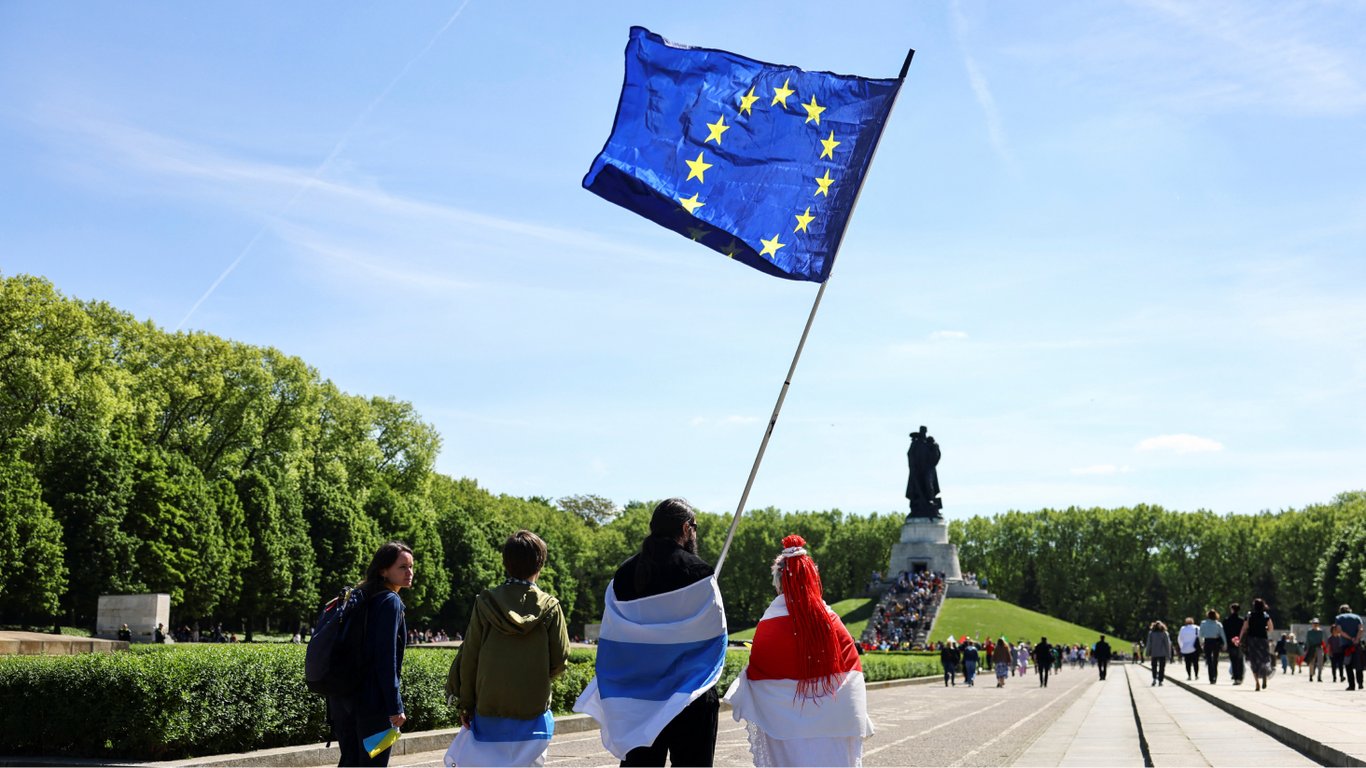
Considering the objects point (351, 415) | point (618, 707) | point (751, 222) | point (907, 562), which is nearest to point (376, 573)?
point (618, 707)

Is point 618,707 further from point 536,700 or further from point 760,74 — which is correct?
point 760,74

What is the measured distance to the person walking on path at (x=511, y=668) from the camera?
6512 millimetres

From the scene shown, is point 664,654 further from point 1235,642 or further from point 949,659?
point 949,659

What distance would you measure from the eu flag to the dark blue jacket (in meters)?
3.92

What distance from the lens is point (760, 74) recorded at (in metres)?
10.1

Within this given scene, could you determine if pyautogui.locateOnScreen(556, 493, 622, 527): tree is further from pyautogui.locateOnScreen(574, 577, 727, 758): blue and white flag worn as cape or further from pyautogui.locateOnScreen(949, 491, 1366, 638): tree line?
pyautogui.locateOnScreen(574, 577, 727, 758): blue and white flag worn as cape

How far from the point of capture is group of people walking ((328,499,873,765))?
6.27 metres

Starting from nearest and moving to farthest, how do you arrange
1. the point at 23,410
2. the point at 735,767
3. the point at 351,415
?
the point at 735,767 < the point at 23,410 < the point at 351,415

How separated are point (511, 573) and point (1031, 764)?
26.8 ft

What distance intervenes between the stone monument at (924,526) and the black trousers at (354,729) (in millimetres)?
75679

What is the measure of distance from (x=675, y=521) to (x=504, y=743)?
156cm

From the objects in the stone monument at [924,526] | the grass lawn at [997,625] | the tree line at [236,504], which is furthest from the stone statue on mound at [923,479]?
the tree line at [236,504]

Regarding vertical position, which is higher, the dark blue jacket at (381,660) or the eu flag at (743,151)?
the eu flag at (743,151)

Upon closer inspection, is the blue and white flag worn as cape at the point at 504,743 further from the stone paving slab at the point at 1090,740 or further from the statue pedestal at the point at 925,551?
the statue pedestal at the point at 925,551
